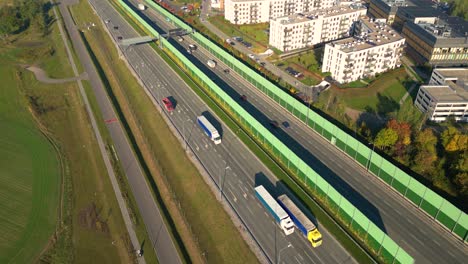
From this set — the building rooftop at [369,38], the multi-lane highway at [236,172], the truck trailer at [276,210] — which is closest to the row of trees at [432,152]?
the multi-lane highway at [236,172]

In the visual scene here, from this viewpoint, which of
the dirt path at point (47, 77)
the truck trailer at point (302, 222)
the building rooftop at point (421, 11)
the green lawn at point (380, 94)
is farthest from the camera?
the building rooftop at point (421, 11)

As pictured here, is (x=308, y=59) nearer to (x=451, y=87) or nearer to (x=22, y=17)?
(x=451, y=87)

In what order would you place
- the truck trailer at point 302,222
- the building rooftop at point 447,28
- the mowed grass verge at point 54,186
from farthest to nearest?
the building rooftop at point 447,28, the mowed grass verge at point 54,186, the truck trailer at point 302,222

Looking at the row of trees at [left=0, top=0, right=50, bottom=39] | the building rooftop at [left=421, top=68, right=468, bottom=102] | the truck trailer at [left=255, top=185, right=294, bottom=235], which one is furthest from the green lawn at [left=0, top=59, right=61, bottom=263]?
the building rooftop at [left=421, top=68, right=468, bottom=102]

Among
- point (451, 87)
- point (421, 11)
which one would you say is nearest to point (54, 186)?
point (451, 87)

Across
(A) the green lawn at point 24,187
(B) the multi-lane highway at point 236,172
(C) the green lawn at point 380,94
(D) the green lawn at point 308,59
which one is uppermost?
(D) the green lawn at point 308,59

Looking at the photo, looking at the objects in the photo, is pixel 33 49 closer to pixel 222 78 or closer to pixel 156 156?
pixel 222 78

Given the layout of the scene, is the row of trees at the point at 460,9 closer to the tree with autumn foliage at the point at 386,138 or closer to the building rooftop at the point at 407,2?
the building rooftop at the point at 407,2

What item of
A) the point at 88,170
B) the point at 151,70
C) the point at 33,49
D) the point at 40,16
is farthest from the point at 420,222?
the point at 40,16
